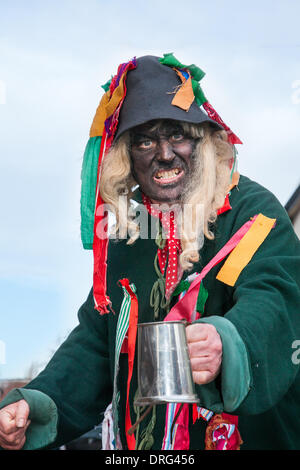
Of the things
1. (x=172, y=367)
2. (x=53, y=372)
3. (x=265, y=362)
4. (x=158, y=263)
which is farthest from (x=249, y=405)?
(x=53, y=372)

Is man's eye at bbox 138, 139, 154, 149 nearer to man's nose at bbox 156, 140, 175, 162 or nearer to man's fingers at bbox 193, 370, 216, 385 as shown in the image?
man's nose at bbox 156, 140, 175, 162

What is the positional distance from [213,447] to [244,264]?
0.66 meters

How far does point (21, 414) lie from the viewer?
2145 mm

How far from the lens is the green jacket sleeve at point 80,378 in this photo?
2.48m

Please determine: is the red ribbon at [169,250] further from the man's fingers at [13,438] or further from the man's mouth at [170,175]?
the man's fingers at [13,438]

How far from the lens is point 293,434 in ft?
6.93

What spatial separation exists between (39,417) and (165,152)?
45.5 inches

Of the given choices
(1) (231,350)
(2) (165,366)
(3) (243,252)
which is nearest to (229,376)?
(1) (231,350)

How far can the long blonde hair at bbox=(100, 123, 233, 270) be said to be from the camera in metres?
2.34

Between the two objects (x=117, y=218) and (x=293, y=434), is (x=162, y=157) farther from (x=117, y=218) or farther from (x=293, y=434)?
(x=293, y=434)

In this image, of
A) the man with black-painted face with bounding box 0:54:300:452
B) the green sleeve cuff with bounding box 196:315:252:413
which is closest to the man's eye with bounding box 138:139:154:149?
the man with black-painted face with bounding box 0:54:300:452

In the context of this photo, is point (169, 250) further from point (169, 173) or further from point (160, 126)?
point (160, 126)

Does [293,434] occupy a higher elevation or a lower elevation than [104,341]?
lower

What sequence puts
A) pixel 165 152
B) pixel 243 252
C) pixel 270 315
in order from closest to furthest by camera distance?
pixel 270 315 < pixel 243 252 < pixel 165 152
